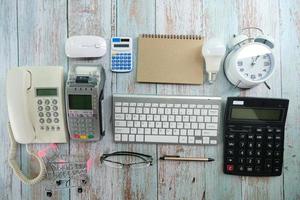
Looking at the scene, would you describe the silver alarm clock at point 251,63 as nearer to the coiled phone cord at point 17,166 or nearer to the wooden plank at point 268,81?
the wooden plank at point 268,81

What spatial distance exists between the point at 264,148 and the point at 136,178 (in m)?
0.45

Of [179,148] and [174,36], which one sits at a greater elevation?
[174,36]

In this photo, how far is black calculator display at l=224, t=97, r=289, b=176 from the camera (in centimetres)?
80

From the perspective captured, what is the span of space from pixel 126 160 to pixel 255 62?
0.55 m

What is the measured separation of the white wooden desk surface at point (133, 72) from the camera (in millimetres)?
828

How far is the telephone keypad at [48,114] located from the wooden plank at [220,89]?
0.52 meters

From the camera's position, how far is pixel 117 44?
81 centimetres

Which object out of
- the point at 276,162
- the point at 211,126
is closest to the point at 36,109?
the point at 211,126

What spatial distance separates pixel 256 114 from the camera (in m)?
0.81

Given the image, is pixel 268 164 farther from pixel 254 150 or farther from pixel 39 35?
pixel 39 35

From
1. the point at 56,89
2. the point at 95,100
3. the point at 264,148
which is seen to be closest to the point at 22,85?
the point at 56,89

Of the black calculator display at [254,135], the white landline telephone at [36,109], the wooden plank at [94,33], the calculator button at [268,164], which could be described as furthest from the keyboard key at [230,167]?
the white landline telephone at [36,109]

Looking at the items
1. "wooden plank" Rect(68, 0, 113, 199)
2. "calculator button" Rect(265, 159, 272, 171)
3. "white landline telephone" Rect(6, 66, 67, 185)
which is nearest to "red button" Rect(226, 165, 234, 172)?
"calculator button" Rect(265, 159, 272, 171)

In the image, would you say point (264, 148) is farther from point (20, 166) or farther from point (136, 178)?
point (20, 166)
